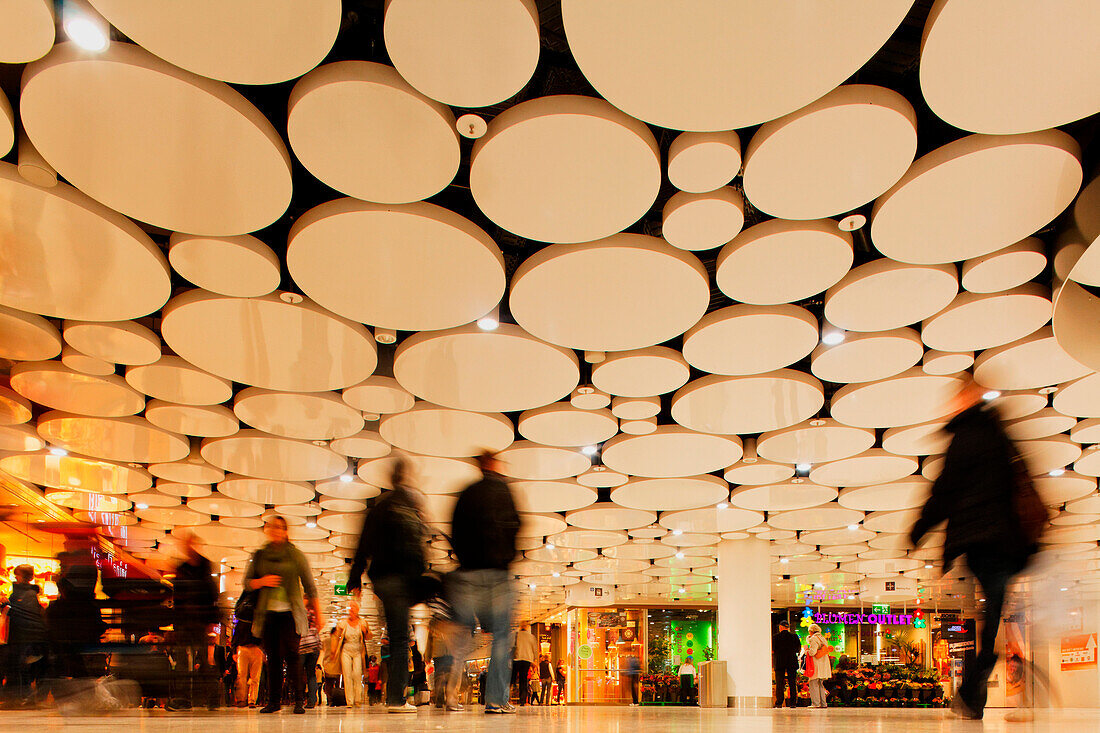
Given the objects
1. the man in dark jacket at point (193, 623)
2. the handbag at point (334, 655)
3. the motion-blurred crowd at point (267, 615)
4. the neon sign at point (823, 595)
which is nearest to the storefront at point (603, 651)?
the neon sign at point (823, 595)

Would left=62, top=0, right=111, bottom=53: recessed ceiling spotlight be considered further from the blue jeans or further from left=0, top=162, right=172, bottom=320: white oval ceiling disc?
the blue jeans

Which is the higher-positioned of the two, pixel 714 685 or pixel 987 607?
pixel 987 607

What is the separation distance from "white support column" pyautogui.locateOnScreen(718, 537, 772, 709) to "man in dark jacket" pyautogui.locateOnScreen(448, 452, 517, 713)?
12.7 m

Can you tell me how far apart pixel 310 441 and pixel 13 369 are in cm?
404

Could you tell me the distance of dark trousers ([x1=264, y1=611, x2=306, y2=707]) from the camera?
5.92m

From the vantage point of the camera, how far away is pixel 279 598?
5867mm

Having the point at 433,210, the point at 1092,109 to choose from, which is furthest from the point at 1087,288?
the point at 433,210

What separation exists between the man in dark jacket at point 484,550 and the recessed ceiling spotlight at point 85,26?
365 cm

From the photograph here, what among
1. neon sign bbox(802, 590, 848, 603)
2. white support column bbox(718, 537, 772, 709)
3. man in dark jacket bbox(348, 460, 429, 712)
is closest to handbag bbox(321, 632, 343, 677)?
man in dark jacket bbox(348, 460, 429, 712)

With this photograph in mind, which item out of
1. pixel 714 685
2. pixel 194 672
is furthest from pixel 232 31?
pixel 714 685

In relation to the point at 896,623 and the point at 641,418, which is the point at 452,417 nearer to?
the point at 641,418

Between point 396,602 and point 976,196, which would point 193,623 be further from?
point 976,196

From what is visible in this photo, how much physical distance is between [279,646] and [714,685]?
12.7 meters

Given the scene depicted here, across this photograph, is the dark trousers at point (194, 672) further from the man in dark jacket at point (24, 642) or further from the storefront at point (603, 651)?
the storefront at point (603, 651)
